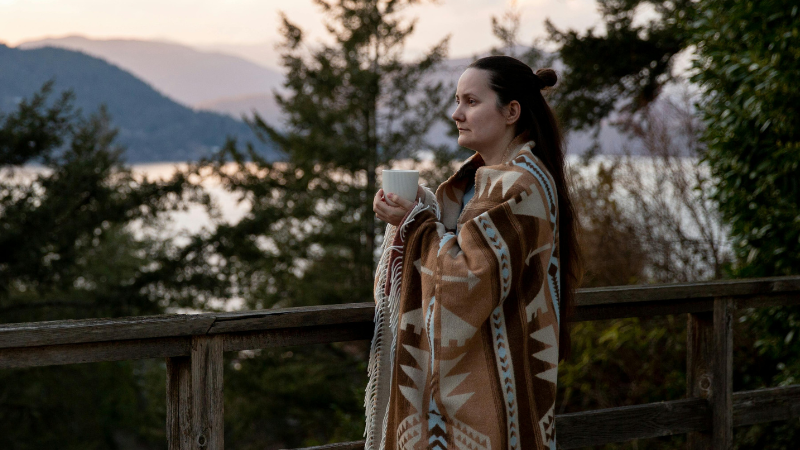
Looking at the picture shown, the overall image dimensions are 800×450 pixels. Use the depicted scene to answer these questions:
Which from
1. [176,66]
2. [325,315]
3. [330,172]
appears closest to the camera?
[325,315]

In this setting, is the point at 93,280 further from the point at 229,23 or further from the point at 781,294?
the point at 781,294

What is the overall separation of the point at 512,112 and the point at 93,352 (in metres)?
1.08

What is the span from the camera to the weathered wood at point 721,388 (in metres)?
2.50

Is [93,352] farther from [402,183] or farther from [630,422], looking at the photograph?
[630,422]

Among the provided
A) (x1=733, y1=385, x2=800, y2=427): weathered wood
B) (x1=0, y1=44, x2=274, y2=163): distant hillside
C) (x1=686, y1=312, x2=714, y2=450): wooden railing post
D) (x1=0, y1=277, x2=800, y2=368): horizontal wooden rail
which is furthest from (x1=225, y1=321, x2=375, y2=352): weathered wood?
(x1=0, y1=44, x2=274, y2=163): distant hillside

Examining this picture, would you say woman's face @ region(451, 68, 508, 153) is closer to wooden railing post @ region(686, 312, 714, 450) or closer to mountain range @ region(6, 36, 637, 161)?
wooden railing post @ region(686, 312, 714, 450)

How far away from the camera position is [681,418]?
2457 mm

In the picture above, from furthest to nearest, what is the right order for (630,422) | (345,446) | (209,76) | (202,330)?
(209,76) → (630,422) → (345,446) → (202,330)

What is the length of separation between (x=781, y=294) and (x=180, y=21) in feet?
111

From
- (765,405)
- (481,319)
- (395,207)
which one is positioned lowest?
(765,405)

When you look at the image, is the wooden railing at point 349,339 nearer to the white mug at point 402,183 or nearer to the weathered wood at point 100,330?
the weathered wood at point 100,330

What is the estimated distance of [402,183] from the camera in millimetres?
1630

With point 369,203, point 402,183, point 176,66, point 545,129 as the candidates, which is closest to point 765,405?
point 545,129

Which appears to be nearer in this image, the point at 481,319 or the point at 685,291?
the point at 481,319
